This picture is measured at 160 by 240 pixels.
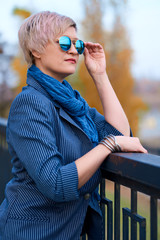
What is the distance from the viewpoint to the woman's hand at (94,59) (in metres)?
2.07

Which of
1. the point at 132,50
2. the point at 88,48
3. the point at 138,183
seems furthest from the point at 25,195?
the point at 132,50

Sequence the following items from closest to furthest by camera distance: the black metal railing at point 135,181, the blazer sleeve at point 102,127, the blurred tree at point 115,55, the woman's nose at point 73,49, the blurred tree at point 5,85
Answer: the black metal railing at point 135,181
the woman's nose at point 73,49
the blazer sleeve at point 102,127
the blurred tree at point 115,55
the blurred tree at point 5,85

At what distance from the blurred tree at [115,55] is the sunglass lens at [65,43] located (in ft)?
44.3

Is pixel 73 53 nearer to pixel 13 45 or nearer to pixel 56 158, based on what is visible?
pixel 56 158

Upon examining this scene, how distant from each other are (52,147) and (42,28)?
696 mm

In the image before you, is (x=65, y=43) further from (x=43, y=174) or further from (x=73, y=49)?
(x=43, y=174)

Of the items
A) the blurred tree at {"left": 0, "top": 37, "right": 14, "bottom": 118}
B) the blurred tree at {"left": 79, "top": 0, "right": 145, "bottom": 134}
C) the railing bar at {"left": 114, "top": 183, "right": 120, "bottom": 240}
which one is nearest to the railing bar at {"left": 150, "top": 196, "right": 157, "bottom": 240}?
the railing bar at {"left": 114, "top": 183, "right": 120, "bottom": 240}

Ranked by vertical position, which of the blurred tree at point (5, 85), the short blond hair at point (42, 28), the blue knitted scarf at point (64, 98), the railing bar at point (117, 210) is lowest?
the blurred tree at point (5, 85)

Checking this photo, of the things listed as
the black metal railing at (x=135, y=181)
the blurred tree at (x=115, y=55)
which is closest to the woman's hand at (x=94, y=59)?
the black metal railing at (x=135, y=181)

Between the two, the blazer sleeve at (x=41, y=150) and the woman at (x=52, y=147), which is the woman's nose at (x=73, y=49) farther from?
the blazer sleeve at (x=41, y=150)

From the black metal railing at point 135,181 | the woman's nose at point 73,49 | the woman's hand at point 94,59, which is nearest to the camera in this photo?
the black metal railing at point 135,181

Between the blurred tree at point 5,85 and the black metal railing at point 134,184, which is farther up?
the black metal railing at point 134,184

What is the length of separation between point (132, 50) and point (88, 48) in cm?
1574

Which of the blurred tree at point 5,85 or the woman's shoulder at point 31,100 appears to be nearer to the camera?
the woman's shoulder at point 31,100
